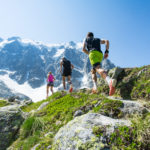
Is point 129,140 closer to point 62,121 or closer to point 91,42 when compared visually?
point 62,121

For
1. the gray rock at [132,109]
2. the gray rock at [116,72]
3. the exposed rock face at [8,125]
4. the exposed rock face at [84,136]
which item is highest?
the gray rock at [116,72]

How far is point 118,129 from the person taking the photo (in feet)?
9.59

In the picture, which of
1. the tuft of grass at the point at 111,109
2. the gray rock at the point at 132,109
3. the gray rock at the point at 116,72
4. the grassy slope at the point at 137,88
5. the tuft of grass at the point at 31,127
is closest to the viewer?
the gray rock at the point at 132,109

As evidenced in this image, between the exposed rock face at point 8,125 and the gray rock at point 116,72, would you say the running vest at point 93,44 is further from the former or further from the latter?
the exposed rock face at point 8,125

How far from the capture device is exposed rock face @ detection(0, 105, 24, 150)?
16.3ft

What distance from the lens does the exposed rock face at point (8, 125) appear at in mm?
4961

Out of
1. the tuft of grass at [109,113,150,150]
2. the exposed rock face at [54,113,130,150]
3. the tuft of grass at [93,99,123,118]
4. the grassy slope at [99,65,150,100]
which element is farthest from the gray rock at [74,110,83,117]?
the grassy slope at [99,65,150,100]

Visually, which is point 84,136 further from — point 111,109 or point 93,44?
point 93,44

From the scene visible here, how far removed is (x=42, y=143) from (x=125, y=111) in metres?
2.55

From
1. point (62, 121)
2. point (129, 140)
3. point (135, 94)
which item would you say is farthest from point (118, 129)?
point (135, 94)

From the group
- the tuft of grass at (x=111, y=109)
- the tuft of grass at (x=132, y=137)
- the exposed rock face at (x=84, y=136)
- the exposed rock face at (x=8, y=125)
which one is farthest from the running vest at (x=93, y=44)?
the tuft of grass at (x=132, y=137)

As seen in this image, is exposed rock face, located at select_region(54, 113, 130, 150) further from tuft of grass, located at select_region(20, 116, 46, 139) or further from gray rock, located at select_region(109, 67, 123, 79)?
gray rock, located at select_region(109, 67, 123, 79)

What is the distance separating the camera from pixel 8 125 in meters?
5.39

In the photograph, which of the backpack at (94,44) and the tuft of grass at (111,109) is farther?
the backpack at (94,44)
